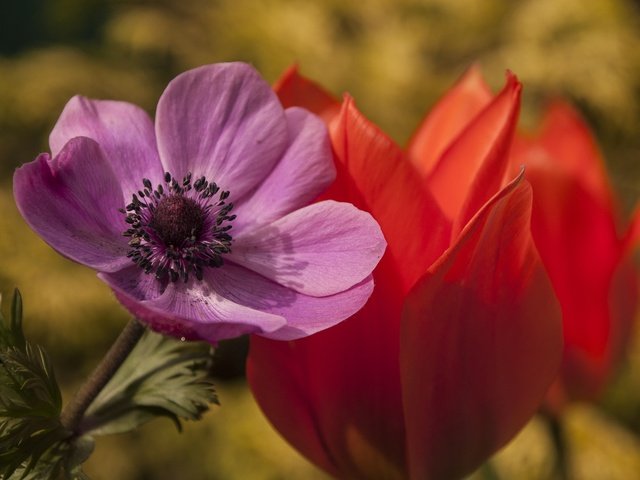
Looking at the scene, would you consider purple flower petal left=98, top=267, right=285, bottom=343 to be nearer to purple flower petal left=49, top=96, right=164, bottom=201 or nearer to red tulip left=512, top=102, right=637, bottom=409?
purple flower petal left=49, top=96, right=164, bottom=201

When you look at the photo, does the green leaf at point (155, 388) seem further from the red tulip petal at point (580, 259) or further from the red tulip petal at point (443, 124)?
the red tulip petal at point (580, 259)

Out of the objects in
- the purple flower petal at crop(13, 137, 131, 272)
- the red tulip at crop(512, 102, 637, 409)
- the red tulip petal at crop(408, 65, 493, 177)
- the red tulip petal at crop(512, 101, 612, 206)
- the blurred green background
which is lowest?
the blurred green background

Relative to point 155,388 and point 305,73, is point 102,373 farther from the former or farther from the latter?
point 305,73

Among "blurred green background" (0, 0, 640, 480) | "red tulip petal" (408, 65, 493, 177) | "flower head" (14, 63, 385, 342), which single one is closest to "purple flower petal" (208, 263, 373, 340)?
"flower head" (14, 63, 385, 342)

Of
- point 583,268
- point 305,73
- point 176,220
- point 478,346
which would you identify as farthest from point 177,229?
point 305,73

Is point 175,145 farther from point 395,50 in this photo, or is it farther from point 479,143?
point 395,50

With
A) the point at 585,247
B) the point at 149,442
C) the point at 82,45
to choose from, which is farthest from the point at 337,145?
the point at 82,45
